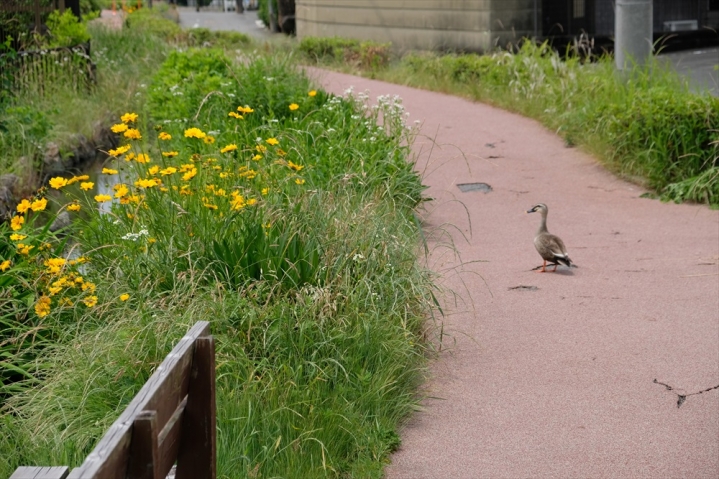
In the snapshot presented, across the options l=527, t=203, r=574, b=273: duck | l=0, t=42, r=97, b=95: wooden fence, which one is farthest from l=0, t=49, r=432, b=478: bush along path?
l=0, t=42, r=97, b=95: wooden fence

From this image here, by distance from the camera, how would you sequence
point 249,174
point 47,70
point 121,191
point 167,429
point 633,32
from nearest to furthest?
point 167,429 < point 121,191 < point 249,174 < point 633,32 < point 47,70

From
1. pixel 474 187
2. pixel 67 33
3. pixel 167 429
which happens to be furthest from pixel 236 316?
pixel 67 33

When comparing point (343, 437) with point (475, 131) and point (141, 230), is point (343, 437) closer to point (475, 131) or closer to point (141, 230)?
point (141, 230)

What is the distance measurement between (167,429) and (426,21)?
2346 cm

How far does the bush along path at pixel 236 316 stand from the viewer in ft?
16.1

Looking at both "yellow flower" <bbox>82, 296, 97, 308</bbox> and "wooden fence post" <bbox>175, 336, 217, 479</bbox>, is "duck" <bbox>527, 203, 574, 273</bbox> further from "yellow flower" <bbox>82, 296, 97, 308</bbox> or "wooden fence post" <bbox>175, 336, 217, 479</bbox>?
"wooden fence post" <bbox>175, 336, 217, 479</bbox>

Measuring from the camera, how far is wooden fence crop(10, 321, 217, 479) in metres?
2.36

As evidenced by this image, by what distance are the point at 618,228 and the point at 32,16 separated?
1488cm

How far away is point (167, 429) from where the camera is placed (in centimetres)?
287

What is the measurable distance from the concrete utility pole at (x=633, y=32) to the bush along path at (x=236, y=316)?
6898mm

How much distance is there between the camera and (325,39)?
86.7 ft

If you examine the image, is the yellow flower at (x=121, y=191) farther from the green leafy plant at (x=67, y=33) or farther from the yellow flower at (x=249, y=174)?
the green leafy plant at (x=67, y=33)

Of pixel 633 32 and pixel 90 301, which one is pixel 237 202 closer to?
pixel 90 301

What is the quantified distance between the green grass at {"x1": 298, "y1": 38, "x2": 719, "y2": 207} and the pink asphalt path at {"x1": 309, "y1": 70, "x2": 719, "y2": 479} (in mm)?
381
